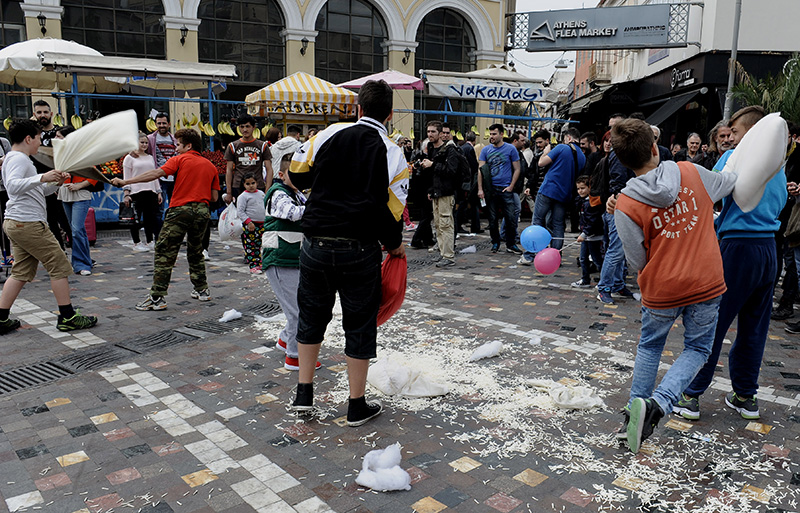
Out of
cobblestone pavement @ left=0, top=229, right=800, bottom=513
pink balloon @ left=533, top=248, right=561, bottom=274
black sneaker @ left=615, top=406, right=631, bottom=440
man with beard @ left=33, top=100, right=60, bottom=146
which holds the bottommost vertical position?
cobblestone pavement @ left=0, top=229, right=800, bottom=513

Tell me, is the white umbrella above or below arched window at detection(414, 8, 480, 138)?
below

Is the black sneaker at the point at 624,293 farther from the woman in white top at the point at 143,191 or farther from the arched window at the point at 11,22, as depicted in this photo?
the arched window at the point at 11,22

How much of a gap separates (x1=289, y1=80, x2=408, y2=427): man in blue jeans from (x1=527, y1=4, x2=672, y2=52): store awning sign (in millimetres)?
17457

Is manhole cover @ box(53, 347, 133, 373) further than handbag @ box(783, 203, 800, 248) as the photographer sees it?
No

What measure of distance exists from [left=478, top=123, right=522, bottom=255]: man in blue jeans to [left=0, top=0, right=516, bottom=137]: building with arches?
1324 centimetres

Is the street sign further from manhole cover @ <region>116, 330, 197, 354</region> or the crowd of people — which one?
manhole cover @ <region>116, 330, 197, 354</region>

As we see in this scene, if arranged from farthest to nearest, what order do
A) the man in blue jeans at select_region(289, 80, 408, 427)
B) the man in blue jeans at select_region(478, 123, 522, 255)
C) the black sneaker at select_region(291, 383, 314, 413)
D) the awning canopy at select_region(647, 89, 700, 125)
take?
the awning canopy at select_region(647, 89, 700, 125) < the man in blue jeans at select_region(478, 123, 522, 255) < the black sneaker at select_region(291, 383, 314, 413) < the man in blue jeans at select_region(289, 80, 408, 427)

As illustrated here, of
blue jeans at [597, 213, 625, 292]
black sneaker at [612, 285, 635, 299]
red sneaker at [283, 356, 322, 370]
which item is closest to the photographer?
red sneaker at [283, 356, 322, 370]

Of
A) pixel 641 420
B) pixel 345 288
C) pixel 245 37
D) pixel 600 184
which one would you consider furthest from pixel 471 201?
pixel 245 37

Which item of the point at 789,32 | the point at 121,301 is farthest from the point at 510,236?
the point at 789,32

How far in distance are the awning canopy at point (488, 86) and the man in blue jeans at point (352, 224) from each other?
11285 millimetres

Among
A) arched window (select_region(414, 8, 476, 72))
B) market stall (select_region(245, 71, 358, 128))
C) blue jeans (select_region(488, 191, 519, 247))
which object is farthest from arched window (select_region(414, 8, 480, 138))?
blue jeans (select_region(488, 191, 519, 247))

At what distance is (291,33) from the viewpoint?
21500 millimetres

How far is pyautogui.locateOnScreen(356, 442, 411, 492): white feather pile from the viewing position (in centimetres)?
309
